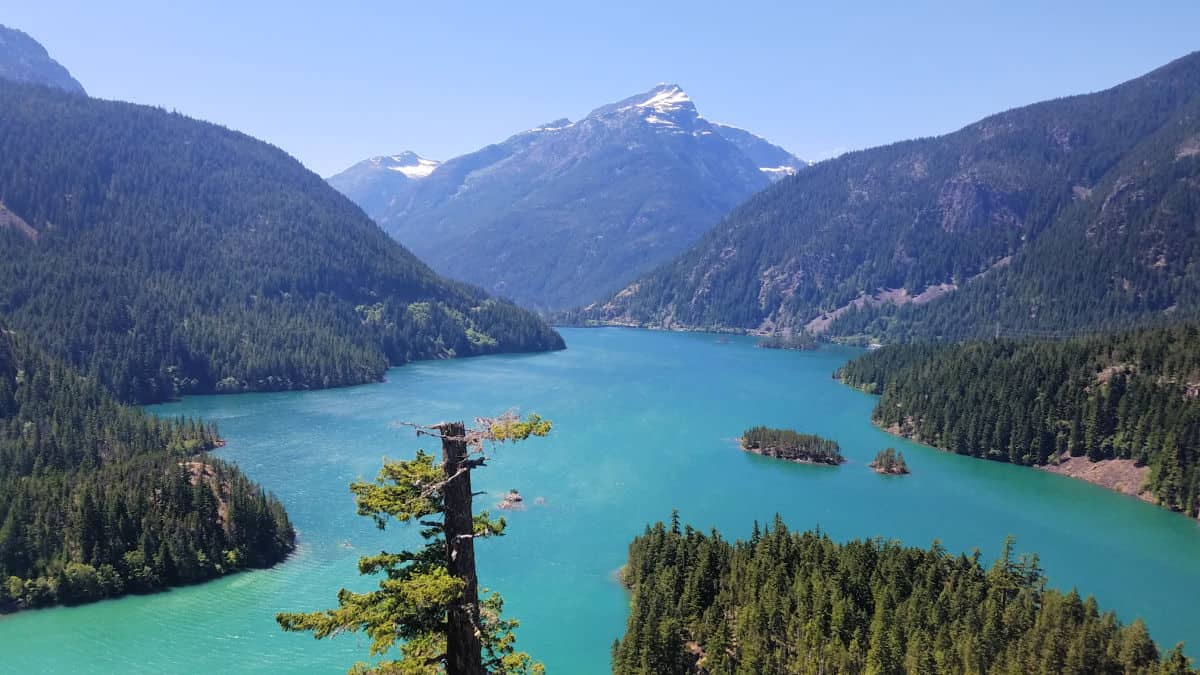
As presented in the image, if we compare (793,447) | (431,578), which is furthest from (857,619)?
(793,447)

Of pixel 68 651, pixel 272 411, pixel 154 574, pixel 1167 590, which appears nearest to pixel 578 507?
pixel 154 574

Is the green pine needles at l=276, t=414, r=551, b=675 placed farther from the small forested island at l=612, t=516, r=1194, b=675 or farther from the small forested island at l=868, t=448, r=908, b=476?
the small forested island at l=868, t=448, r=908, b=476

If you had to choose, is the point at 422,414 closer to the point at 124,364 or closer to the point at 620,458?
the point at 620,458

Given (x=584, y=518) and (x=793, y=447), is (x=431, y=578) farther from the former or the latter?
(x=793, y=447)

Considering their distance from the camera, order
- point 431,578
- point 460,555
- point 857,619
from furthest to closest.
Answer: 1. point 857,619
2. point 460,555
3. point 431,578

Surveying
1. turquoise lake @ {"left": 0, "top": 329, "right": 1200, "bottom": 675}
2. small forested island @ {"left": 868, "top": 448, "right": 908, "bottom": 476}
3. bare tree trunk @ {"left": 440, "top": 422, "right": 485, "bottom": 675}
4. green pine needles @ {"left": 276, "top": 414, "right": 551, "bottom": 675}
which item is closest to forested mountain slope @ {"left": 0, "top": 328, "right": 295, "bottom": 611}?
turquoise lake @ {"left": 0, "top": 329, "right": 1200, "bottom": 675}

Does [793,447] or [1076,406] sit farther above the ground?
[1076,406]

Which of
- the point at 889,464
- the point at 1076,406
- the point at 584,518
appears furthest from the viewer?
the point at 1076,406
